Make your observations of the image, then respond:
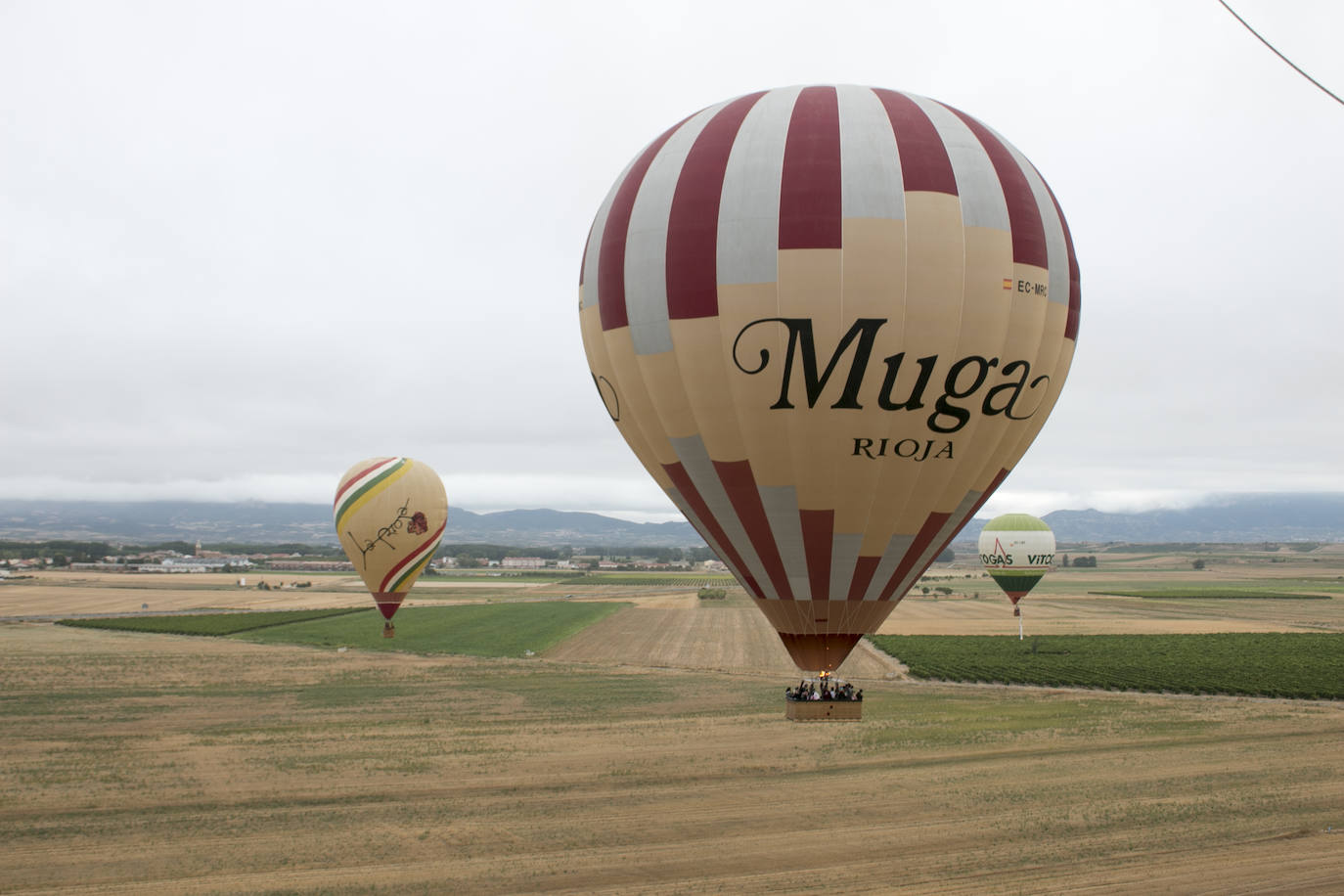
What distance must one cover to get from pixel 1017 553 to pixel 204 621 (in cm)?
4810

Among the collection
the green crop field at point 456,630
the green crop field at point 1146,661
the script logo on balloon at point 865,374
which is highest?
the script logo on balloon at point 865,374

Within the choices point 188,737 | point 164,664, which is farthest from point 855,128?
point 164,664

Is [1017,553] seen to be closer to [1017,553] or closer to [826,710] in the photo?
[1017,553]

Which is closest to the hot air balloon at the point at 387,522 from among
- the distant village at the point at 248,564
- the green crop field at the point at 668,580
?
the green crop field at the point at 668,580

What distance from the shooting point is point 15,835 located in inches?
725

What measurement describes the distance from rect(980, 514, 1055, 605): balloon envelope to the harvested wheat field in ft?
56.1

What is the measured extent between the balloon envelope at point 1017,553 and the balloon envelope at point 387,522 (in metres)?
27.9

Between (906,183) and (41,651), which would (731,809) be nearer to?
(906,183)

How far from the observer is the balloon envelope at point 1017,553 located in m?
52.5

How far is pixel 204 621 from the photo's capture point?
63656mm

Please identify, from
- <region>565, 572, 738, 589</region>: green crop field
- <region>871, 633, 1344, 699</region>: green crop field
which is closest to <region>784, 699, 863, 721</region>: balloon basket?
<region>871, 633, 1344, 699</region>: green crop field

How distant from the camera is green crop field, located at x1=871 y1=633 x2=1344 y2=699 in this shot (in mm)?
37594

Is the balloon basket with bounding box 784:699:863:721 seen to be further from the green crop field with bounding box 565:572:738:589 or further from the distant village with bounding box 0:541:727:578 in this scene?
the distant village with bounding box 0:541:727:578

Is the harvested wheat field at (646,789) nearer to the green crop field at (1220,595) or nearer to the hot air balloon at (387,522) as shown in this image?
the hot air balloon at (387,522)
